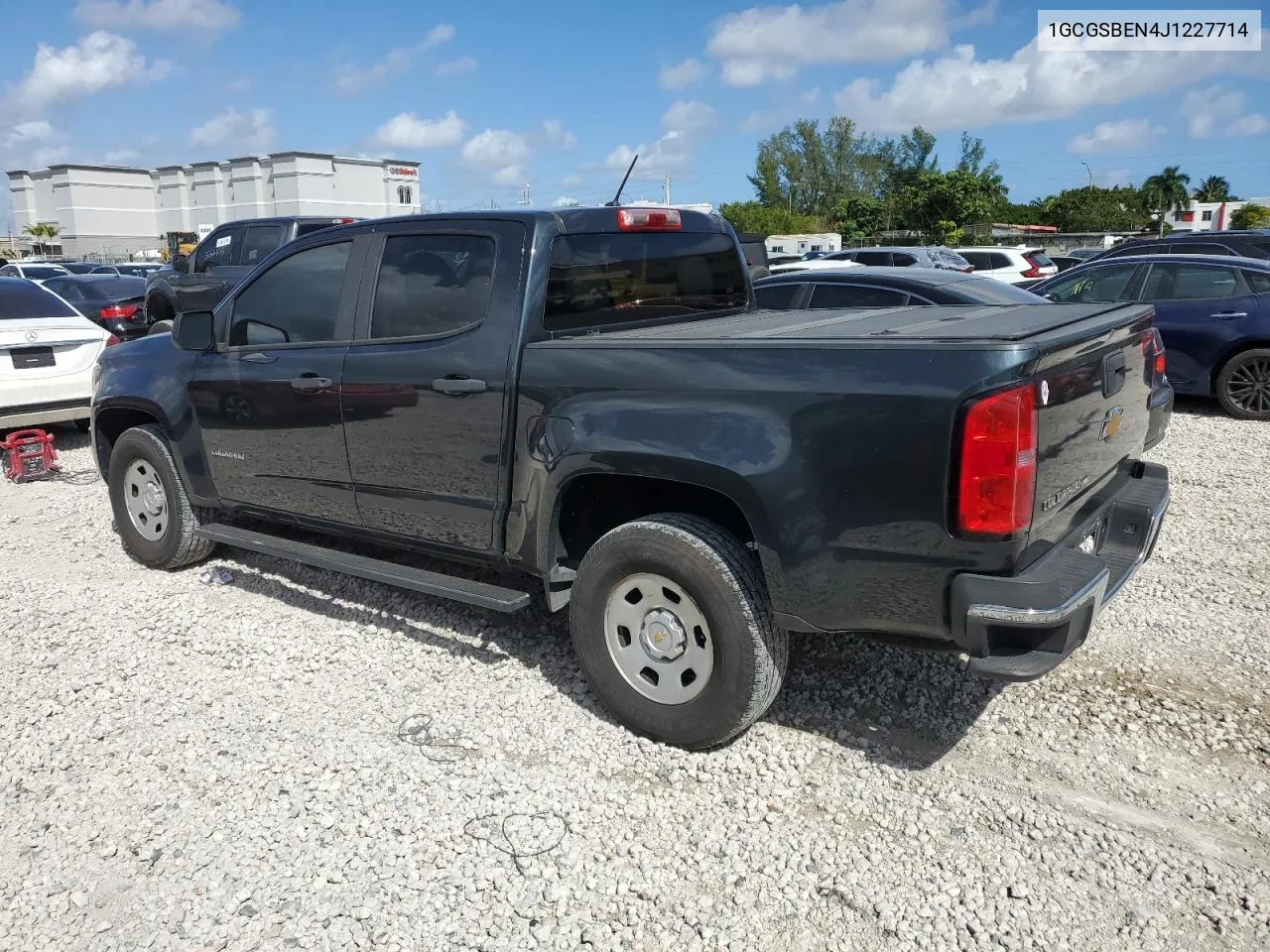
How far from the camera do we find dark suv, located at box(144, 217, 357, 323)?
11055 millimetres

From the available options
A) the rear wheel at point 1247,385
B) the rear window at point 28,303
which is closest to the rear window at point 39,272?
the rear window at point 28,303

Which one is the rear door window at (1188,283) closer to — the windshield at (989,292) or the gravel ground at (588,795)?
the windshield at (989,292)

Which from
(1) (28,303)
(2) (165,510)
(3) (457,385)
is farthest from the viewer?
(1) (28,303)

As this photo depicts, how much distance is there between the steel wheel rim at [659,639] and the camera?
3.42 meters

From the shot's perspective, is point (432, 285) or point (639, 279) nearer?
point (432, 285)

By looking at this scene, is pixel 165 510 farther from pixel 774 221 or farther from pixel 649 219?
pixel 774 221

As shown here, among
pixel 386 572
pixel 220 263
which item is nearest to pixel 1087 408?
pixel 386 572

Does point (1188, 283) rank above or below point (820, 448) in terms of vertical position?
above

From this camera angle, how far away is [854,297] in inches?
316

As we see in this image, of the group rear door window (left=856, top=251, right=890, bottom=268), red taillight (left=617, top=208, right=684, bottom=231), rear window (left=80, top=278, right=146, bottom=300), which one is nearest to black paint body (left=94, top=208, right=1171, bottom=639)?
red taillight (left=617, top=208, right=684, bottom=231)

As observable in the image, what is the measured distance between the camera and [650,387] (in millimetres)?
3346

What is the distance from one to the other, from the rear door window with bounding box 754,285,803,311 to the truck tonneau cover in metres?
3.66

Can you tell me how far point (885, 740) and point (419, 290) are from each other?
8.57 feet

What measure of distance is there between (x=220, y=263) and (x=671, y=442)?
33.5 feet
